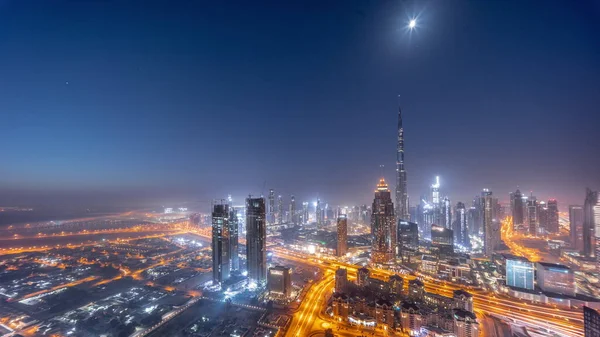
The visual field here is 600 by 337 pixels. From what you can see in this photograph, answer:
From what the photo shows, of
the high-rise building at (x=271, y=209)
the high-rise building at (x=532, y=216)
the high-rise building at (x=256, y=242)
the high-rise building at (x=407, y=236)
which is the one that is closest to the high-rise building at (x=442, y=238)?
the high-rise building at (x=407, y=236)

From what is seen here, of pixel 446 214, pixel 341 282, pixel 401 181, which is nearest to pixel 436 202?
pixel 446 214

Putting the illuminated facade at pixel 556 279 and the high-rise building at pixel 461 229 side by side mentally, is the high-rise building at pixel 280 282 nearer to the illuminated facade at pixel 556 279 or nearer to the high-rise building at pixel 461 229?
the illuminated facade at pixel 556 279

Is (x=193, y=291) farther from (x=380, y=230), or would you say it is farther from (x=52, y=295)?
(x=380, y=230)

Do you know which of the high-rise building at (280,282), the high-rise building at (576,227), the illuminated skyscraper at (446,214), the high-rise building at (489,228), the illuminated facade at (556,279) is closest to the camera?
the illuminated facade at (556,279)

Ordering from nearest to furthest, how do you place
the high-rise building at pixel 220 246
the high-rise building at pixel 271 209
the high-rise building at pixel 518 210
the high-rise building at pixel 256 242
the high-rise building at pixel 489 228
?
the high-rise building at pixel 220 246 → the high-rise building at pixel 256 242 → the high-rise building at pixel 489 228 → the high-rise building at pixel 518 210 → the high-rise building at pixel 271 209

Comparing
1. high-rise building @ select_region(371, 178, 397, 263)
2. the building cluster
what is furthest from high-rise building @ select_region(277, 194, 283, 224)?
the building cluster

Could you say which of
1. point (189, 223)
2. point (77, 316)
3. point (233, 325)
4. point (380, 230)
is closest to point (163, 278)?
point (77, 316)

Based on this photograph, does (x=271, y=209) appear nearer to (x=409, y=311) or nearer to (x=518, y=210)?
(x=409, y=311)
